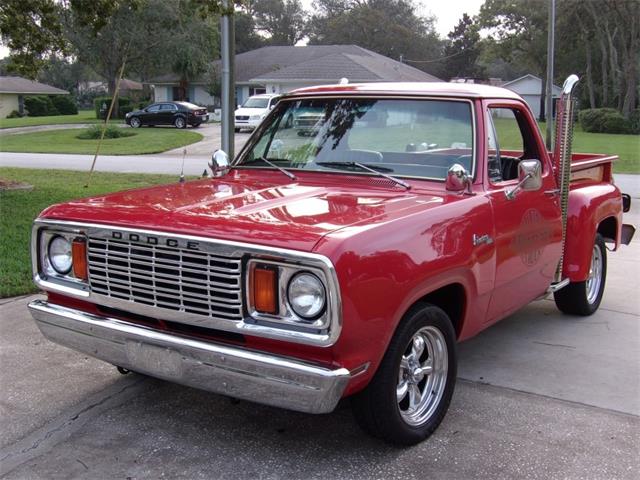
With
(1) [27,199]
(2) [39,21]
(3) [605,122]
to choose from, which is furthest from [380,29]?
(1) [27,199]

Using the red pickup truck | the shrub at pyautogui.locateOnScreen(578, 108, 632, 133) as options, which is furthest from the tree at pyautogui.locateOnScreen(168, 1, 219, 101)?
the red pickup truck

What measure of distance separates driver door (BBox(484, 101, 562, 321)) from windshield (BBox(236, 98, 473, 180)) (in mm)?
232

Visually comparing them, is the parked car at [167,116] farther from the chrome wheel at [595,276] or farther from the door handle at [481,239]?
the door handle at [481,239]

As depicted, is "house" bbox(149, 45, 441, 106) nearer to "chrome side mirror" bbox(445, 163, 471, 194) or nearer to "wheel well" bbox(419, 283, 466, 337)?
"chrome side mirror" bbox(445, 163, 471, 194)

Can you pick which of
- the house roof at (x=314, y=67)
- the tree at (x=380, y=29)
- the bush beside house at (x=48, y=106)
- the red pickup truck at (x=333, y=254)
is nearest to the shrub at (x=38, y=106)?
the bush beside house at (x=48, y=106)

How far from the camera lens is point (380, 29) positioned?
73062 mm

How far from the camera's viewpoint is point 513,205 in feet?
14.6

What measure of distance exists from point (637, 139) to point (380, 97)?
109 feet

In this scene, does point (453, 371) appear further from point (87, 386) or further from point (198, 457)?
point (87, 386)

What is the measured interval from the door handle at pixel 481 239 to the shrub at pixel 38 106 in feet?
190

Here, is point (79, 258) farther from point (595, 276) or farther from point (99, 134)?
point (99, 134)

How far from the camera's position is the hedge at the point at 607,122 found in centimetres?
3884

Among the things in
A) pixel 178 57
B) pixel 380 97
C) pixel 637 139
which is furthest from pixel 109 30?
pixel 380 97

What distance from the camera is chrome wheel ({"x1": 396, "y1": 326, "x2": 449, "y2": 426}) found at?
368cm
